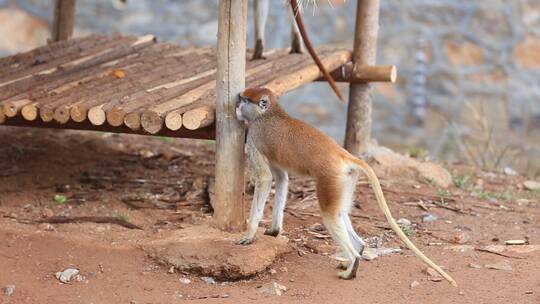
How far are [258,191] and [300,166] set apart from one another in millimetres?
293

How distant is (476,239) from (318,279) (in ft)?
4.28

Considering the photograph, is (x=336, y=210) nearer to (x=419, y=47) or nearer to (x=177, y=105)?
(x=177, y=105)

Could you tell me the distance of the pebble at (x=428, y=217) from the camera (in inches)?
241

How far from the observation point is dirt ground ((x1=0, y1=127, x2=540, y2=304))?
4.75 m

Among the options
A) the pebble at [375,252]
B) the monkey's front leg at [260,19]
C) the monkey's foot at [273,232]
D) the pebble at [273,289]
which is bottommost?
the pebble at [273,289]

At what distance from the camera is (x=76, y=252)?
5066mm

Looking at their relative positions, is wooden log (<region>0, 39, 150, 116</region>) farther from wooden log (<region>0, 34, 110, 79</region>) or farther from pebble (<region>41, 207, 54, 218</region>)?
pebble (<region>41, 207, 54, 218</region>)

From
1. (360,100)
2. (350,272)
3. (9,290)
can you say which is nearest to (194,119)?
(350,272)

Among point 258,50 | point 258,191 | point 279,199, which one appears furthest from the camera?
point 258,50

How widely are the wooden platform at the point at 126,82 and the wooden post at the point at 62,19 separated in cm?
39

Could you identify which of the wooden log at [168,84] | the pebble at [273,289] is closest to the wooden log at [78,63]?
the wooden log at [168,84]

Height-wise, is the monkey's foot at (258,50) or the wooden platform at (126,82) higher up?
the monkey's foot at (258,50)

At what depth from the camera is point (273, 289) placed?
4777 mm

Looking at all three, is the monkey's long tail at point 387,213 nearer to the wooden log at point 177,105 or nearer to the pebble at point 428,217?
the wooden log at point 177,105
